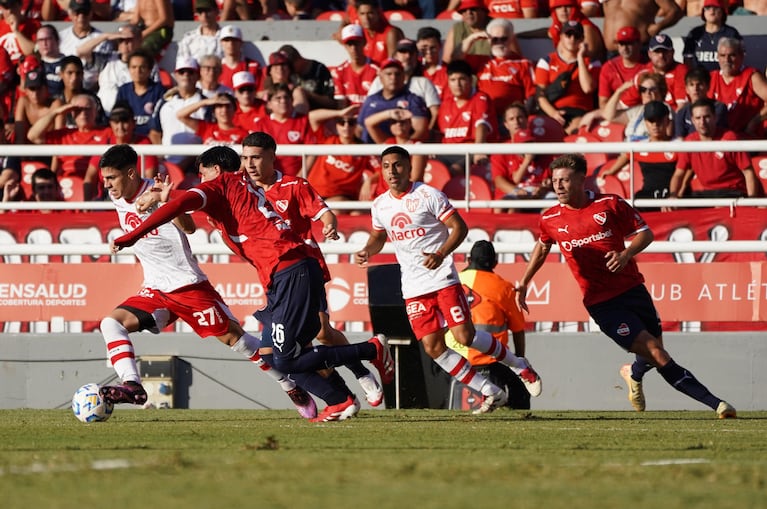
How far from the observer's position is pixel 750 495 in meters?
5.43

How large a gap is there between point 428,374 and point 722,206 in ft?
11.0

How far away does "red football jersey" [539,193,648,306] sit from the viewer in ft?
35.2

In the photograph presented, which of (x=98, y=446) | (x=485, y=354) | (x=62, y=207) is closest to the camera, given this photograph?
(x=98, y=446)

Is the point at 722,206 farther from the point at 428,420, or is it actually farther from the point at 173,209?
the point at 173,209

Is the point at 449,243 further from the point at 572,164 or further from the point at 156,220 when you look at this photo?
the point at 156,220

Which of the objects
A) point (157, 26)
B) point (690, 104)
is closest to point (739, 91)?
point (690, 104)

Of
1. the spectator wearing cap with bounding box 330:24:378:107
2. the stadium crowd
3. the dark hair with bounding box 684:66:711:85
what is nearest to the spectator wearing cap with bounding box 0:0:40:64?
the stadium crowd

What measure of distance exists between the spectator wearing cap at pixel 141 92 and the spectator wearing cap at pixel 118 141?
514 mm

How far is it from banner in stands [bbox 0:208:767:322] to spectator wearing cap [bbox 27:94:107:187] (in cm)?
188

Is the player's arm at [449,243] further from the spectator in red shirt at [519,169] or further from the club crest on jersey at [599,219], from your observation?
the spectator in red shirt at [519,169]

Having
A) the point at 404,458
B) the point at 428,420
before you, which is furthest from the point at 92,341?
the point at 404,458

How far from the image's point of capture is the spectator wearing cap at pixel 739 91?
14336 millimetres

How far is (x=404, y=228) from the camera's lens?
1113 cm

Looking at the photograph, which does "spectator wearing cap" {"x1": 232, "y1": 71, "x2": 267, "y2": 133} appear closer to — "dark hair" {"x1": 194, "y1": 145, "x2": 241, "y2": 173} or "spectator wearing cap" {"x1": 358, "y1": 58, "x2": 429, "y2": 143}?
"spectator wearing cap" {"x1": 358, "y1": 58, "x2": 429, "y2": 143}
